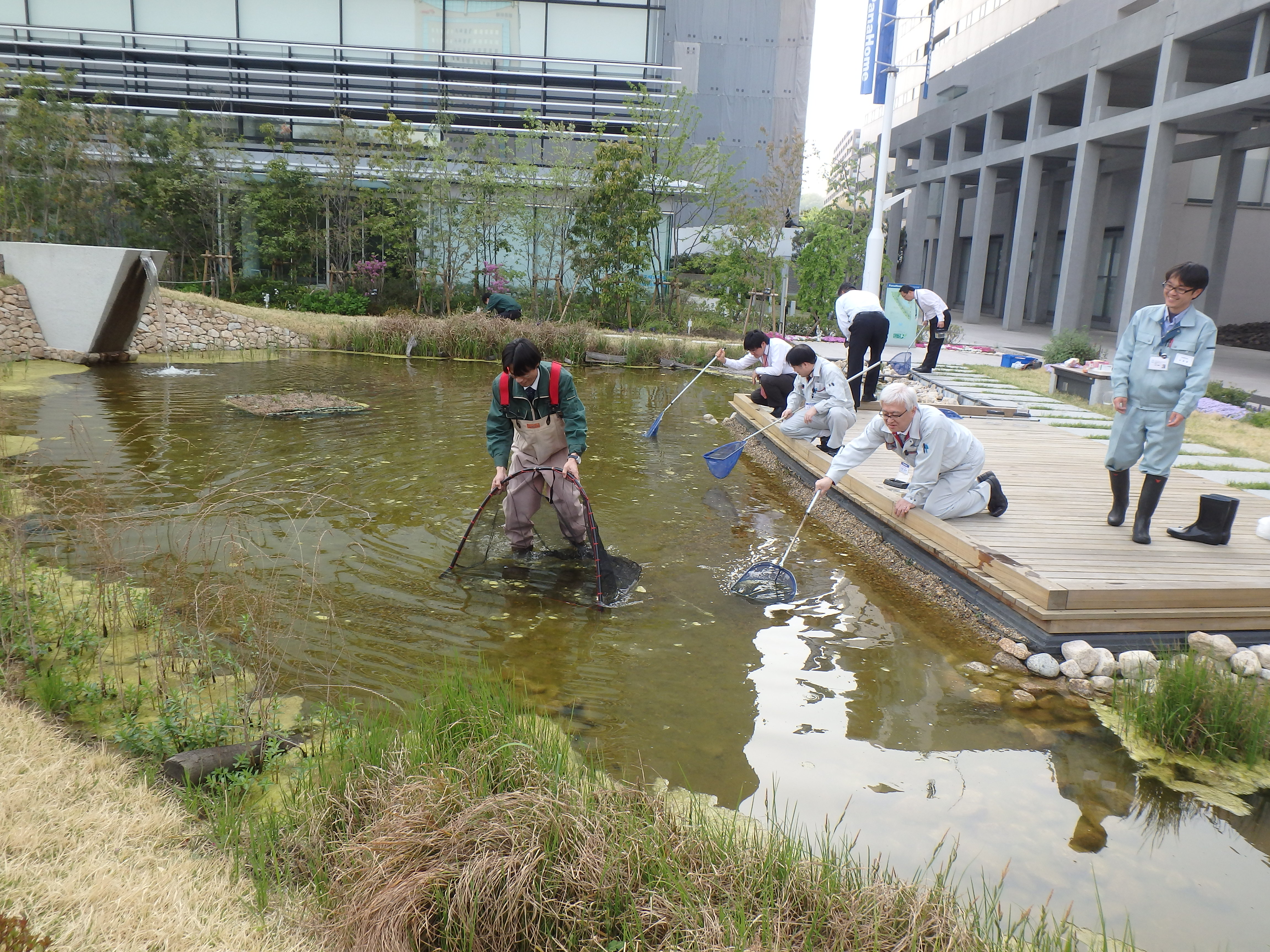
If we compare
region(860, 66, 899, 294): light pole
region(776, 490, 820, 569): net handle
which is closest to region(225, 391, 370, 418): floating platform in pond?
region(776, 490, 820, 569): net handle

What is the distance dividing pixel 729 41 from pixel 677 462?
74.4 feet

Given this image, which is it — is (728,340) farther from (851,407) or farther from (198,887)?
(198,887)

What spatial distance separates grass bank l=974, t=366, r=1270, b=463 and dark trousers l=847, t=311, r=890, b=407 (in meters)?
2.78

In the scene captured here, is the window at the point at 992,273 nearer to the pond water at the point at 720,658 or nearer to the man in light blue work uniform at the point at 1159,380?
the pond water at the point at 720,658

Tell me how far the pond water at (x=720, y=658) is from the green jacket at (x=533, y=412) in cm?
97

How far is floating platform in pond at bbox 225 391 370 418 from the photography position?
35.6ft

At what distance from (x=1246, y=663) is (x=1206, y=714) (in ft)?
2.70

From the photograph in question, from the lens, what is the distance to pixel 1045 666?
4.61m

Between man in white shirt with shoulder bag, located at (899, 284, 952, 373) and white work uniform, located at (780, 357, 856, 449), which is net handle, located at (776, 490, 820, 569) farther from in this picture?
man in white shirt with shoulder bag, located at (899, 284, 952, 373)

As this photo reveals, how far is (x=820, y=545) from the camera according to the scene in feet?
22.8

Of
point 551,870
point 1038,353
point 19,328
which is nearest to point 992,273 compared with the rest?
point 1038,353

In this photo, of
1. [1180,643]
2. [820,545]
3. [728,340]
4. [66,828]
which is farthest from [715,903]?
[728,340]

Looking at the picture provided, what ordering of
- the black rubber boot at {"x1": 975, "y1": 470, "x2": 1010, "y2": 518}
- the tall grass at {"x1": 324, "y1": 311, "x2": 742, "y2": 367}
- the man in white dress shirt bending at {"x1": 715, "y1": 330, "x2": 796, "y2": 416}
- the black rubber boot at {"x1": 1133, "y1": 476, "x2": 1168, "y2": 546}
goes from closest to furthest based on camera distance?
the black rubber boot at {"x1": 1133, "y1": 476, "x2": 1168, "y2": 546}
the black rubber boot at {"x1": 975, "y1": 470, "x2": 1010, "y2": 518}
the man in white dress shirt bending at {"x1": 715, "y1": 330, "x2": 796, "y2": 416}
the tall grass at {"x1": 324, "y1": 311, "x2": 742, "y2": 367}

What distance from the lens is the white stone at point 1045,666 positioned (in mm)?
4598
